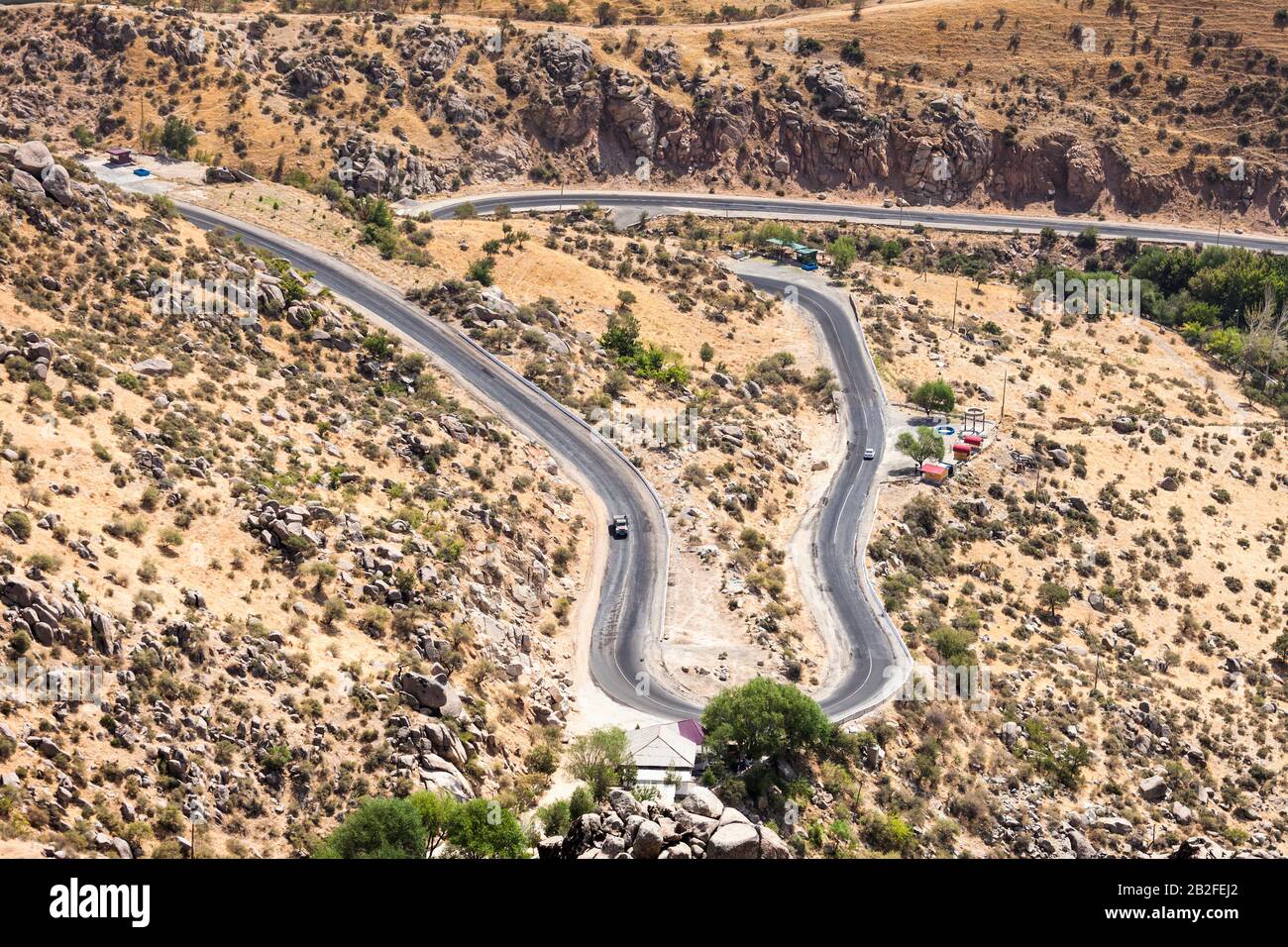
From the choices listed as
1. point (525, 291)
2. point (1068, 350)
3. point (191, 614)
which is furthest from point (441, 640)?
point (1068, 350)

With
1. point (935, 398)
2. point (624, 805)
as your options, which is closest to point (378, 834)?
point (624, 805)

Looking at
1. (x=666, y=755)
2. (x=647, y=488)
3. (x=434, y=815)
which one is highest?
(x=647, y=488)

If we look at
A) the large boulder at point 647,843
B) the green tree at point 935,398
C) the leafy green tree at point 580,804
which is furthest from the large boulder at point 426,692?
the green tree at point 935,398

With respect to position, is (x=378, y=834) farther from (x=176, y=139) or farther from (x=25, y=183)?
(x=176, y=139)

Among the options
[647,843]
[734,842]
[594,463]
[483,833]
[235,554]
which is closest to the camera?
[734,842]

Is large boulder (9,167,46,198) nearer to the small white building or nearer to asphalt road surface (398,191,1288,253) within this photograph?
the small white building

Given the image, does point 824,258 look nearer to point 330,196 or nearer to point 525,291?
point 525,291

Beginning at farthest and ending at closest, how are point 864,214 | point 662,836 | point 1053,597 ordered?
point 864,214, point 1053,597, point 662,836

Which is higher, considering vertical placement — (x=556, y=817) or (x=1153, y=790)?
(x=556, y=817)

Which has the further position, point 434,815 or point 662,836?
point 434,815
